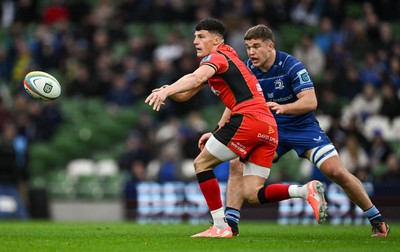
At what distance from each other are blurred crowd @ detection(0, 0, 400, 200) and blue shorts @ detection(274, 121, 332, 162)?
6.43m

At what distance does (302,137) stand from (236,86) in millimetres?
1291

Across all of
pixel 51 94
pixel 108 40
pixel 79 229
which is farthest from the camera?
pixel 108 40

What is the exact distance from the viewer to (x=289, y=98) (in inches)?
465

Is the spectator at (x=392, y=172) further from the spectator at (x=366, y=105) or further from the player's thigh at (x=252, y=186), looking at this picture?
the player's thigh at (x=252, y=186)

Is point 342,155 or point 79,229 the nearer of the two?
point 79,229

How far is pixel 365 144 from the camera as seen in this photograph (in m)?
19.0

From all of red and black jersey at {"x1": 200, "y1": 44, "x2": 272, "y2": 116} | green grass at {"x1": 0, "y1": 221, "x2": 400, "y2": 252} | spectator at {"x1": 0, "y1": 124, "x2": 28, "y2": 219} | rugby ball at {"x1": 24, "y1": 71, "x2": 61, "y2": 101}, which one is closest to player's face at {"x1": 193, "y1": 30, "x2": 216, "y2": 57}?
red and black jersey at {"x1": 200, "y1": 44, "x2": 272, "y2": 116}

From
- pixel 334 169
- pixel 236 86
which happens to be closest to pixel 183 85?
pixel 236 86

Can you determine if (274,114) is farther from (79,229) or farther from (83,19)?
(83,19)

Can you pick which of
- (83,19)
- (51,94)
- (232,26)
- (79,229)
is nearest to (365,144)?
(232,26)

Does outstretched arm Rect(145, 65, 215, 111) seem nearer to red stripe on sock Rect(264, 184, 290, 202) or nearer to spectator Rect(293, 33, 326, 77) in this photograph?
red stripe on sock Rect(264, 184, 290, 202)

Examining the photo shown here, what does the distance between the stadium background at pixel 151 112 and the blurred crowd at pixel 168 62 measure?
3 centimetres

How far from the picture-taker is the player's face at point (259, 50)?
453 inches

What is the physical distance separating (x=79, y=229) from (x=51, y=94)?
2.36 m
